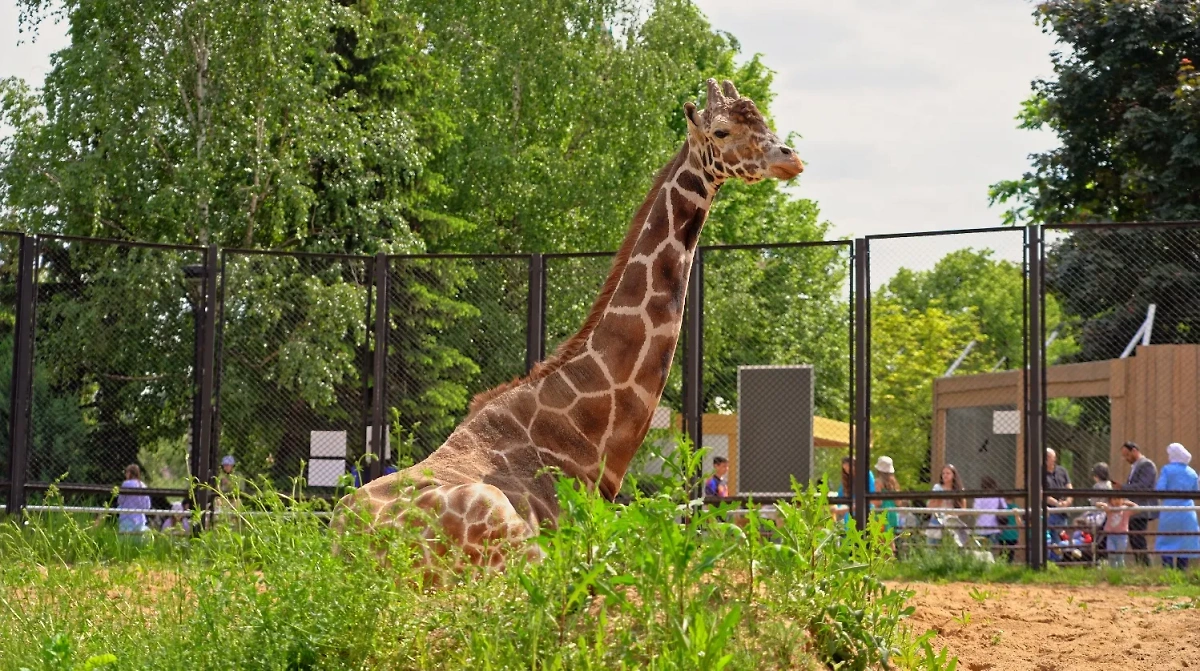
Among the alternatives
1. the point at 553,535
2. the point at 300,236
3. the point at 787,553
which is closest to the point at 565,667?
the point at 553,535

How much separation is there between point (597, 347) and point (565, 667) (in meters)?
3.25

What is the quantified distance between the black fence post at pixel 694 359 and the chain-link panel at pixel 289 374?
2873 millimetres

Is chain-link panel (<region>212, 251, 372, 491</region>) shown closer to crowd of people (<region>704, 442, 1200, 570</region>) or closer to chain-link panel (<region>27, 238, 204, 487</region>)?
chain-link panel (<region>27, 238, 204, 487</region>)

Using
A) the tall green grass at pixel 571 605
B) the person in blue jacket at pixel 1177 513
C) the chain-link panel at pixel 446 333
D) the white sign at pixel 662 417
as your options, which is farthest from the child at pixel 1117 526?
the tall green grass at pixel 571 605

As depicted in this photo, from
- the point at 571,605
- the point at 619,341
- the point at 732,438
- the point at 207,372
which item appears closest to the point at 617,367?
the point at 619,341

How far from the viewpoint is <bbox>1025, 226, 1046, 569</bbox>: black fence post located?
1094 cm

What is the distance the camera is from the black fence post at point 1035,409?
35.9ft

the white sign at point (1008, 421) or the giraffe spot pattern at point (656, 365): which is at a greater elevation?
the giraffe spot pattern at point (656, 365)

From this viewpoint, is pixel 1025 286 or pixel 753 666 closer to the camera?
pixel 753 666

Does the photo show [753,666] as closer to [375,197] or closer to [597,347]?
[597,347]

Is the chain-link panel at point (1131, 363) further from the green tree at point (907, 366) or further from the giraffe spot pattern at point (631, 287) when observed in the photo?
the green tree at point (907, 366)

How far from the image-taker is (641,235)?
6914 millimetres

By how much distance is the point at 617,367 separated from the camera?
6668mm

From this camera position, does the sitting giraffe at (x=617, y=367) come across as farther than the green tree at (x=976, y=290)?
No
